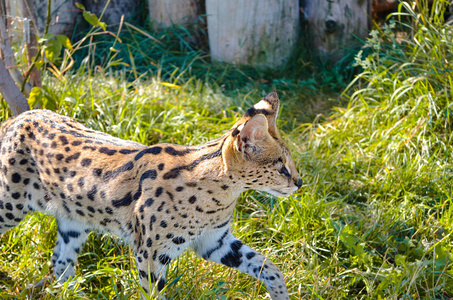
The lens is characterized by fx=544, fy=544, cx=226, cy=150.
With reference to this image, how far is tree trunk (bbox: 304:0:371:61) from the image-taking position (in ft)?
21.1

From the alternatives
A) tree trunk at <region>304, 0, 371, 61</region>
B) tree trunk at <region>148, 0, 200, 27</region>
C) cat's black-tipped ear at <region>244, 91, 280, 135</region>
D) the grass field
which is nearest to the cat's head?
cat's black-tipped ear at <region>244, 91, 280, 135</region>

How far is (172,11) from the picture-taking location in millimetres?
6844

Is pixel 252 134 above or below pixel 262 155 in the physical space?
above

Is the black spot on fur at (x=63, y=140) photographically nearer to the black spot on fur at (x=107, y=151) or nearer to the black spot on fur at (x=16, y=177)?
the black spot on fur at (x=107, y=151)

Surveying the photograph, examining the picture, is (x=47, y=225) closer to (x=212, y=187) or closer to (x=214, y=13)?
(x=212, y=187)

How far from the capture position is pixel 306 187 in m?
4.61

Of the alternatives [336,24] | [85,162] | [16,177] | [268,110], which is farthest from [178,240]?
[336,24]

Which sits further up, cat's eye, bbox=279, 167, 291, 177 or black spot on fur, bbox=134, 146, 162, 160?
black spot on fur, bbox=134, 146, 162, 160

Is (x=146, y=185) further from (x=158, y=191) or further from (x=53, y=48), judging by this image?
(x=53, y=48)

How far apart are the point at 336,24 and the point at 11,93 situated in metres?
3.89

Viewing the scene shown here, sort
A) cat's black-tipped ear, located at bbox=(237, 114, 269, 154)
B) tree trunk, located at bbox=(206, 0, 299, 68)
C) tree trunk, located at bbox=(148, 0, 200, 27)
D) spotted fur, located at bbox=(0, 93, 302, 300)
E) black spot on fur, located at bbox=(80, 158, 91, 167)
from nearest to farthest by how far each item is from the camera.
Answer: cat's black-tipped ear, located at bbox=(237, 114, 269, 154) → spotted fur, located at bbox=(0, 93, 302, 300) → black spot on fur, located at bbox=(80, 158, 91, 167) → tree trunk, located at bbox=(206, 0, 299, 68) → tree trunk, located at bbox=(148, 0, 200, 27)

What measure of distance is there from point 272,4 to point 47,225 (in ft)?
12.3

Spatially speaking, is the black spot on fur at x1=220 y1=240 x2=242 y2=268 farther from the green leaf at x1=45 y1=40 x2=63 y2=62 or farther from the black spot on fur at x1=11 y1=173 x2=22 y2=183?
the green leaf at x1=45 y1=40 x2=63 y2=62

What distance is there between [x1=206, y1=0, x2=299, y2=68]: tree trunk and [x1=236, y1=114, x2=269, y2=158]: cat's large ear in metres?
3.66
